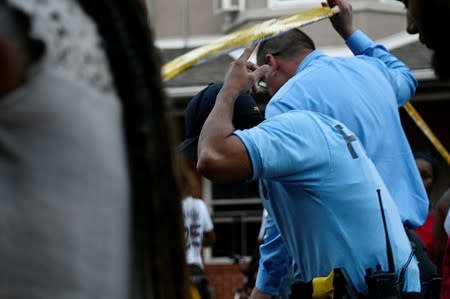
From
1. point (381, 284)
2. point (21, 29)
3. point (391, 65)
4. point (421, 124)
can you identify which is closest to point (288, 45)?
point (391, 65)

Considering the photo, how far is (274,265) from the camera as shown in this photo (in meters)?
5.98

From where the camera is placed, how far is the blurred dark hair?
1726 mm

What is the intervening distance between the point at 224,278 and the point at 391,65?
12.3 metres

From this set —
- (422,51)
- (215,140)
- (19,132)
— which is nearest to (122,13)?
(19,132)

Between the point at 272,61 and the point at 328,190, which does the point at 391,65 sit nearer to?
the point at 272,61

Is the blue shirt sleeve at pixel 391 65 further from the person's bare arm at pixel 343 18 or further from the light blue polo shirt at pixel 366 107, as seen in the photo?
the light blue polo shirt at pixel 366 107

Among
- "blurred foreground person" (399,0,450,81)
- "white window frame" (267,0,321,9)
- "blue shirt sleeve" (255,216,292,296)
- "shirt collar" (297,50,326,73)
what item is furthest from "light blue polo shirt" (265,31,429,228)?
"white window frame" (267,0,321,9)

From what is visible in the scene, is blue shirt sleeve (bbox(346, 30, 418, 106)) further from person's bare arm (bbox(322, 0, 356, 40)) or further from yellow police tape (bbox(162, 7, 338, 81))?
yellow police tape (bbox(162, 7, 338, 81))

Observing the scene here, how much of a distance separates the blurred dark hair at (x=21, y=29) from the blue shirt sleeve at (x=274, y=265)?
426 cm

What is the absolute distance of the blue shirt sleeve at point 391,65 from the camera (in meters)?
6.24

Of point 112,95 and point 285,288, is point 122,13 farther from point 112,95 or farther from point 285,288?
point 285,288

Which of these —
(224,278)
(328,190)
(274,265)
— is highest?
(328,190)

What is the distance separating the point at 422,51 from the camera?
58.1 feet

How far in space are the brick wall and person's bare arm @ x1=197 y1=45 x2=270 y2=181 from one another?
507 inches
